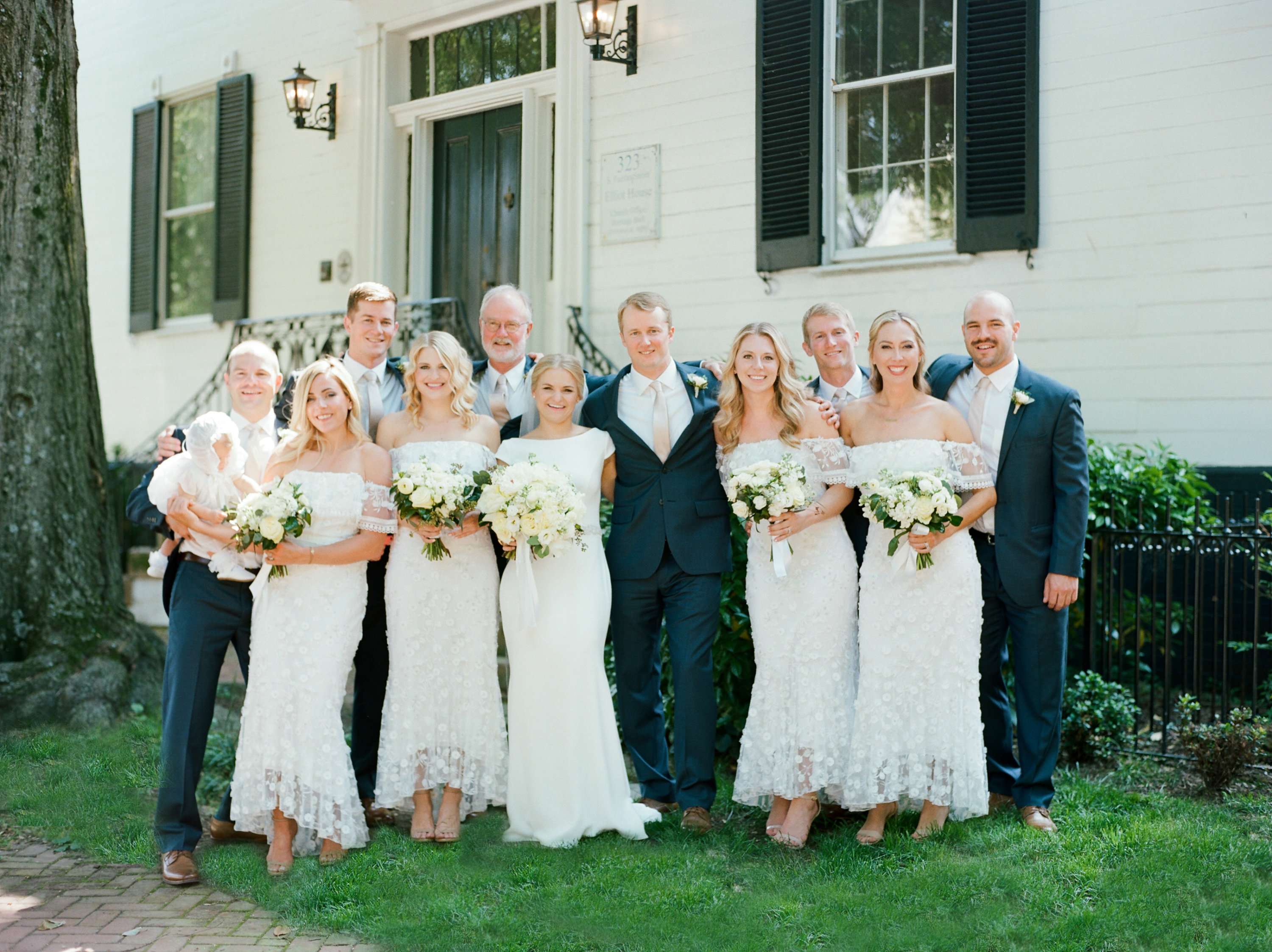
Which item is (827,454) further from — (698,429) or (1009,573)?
(1009,573)

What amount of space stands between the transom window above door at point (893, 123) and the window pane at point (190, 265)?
7720 mm

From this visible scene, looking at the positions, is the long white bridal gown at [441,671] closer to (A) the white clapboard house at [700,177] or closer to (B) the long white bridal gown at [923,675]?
(B) the long white bridal gown at [923,675]

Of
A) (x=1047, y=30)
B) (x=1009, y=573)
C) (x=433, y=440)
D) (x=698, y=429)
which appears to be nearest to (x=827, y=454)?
(x=698, y=429)

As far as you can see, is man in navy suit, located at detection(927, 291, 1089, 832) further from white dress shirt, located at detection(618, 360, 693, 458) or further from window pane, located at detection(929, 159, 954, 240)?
window pane, located at detection(929, 159, 954, 240)

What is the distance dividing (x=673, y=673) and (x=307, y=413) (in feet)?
6.68

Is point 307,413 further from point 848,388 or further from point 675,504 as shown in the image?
point 848,388

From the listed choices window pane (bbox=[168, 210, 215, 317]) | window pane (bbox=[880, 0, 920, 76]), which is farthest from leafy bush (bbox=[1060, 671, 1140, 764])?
window pane (bbox=[168, 210, 215, 317])

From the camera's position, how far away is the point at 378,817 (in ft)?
17.7

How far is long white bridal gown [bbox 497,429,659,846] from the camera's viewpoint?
5.15 m

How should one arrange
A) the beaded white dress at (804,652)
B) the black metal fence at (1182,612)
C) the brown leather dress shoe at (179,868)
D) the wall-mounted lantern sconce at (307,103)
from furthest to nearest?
the wall-mounted lantern sconce at (307,103)
the black metal fence at (1182,612)
the beaded white dress at (804,652)
the brown leather dress shoe at (179,868)

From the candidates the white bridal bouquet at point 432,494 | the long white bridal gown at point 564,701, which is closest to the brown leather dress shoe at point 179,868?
the long white bridal gown at point 564,701

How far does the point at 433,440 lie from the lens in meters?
5.27

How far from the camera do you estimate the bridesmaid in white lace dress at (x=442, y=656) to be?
5145mm

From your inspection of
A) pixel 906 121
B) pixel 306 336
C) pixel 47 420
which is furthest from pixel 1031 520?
pixel 306 336
